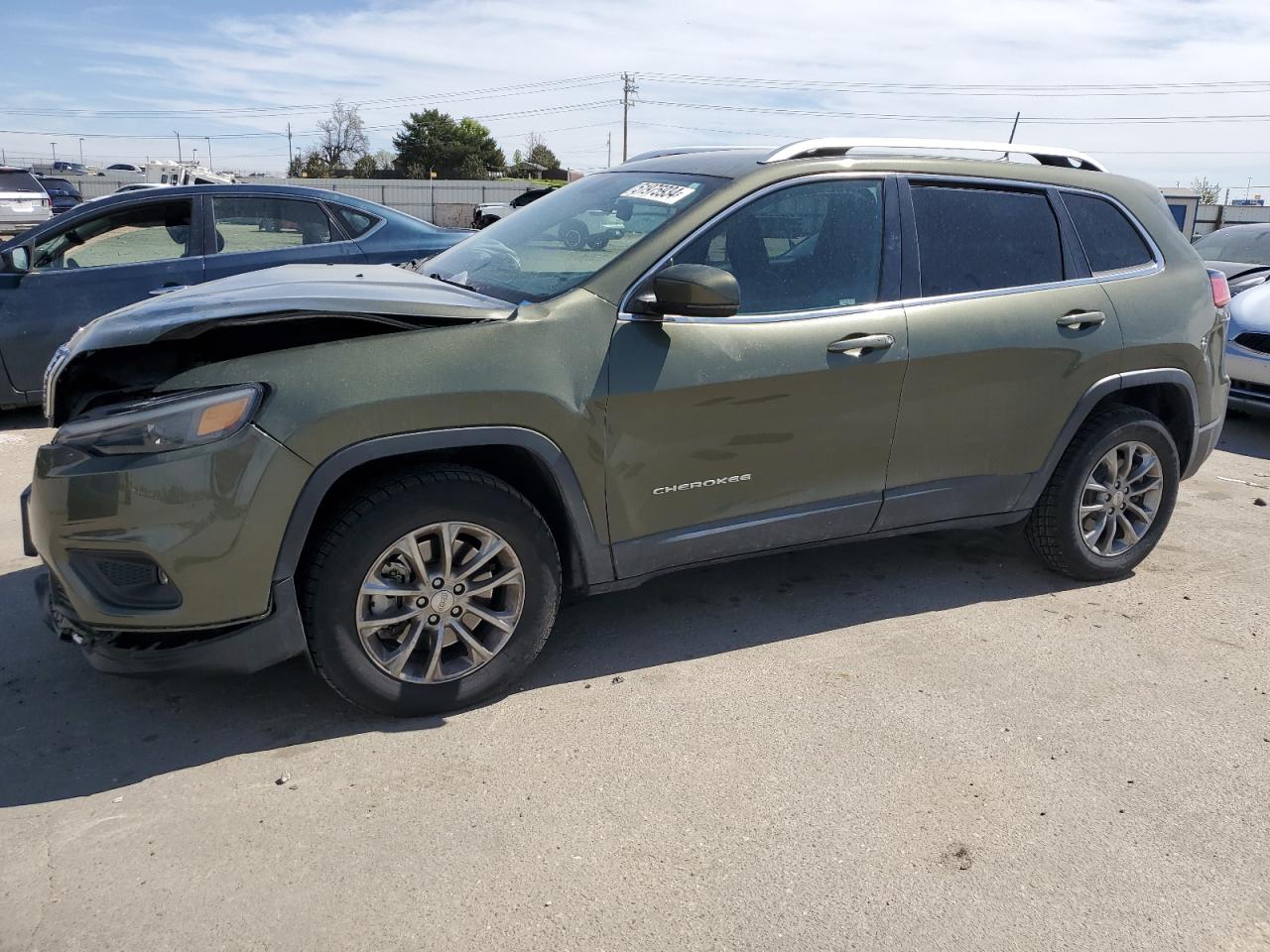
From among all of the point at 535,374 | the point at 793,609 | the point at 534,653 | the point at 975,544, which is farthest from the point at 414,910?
the point at 975,544

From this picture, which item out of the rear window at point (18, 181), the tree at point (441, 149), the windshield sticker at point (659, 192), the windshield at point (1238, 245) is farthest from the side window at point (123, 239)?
the tree at point (441, 149)

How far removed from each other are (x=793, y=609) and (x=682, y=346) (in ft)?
4.51

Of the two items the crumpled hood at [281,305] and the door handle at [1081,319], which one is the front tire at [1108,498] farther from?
the crumpled hood at [281,305]

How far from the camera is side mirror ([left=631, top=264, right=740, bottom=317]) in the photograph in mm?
3256

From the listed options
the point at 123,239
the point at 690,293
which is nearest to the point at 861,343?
the point at 690,293

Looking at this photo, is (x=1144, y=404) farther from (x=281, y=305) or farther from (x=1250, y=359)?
(x=1250, y=359)

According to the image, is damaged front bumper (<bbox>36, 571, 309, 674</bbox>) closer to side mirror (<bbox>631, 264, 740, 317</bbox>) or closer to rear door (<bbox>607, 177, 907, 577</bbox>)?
rear door (<bbox>607, 177, 907, 577</bbox>)

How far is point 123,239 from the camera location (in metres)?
6.96

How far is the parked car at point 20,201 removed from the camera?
71.5 feet

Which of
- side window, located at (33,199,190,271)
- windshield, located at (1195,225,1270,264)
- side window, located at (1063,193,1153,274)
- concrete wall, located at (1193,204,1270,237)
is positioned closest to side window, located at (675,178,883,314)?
side window, located at (1063,193,1153,274)

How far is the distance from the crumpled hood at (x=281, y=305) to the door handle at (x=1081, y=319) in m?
2.28

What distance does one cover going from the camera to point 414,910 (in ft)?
8.09

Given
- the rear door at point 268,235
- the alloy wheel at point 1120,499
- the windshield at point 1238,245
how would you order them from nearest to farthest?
1. the alloy wheel at point 1120,499
2. the rear door at point 268,235
3. the windshield at point 1238,245

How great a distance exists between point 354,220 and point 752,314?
15.3 feet
